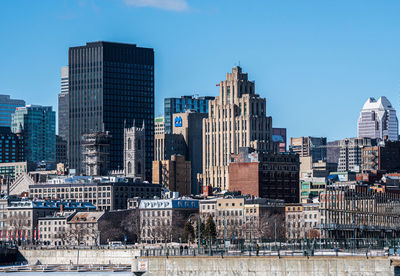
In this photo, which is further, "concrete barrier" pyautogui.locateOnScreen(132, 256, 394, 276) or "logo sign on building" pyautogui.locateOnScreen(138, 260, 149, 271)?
"logo sign on building" pyautogui.locateOnScreen(138, 260, 149, 271)

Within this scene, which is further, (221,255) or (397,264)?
(221,255)

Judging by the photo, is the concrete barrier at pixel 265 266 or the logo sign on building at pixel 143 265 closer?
the concrete barrier at pixel 265 266

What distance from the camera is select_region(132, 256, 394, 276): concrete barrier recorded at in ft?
403

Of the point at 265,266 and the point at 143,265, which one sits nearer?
the point at 265,266

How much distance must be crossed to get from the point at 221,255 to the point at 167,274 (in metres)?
6.96

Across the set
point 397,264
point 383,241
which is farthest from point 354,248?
point 397,264

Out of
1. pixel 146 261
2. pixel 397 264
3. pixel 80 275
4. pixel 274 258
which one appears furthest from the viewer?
pixel 80 275

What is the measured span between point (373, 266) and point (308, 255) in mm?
8413

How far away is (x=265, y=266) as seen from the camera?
129 metres

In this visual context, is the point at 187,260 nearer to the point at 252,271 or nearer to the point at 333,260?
the point at 252,271

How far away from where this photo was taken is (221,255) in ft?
441

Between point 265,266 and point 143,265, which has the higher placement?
point 265,266

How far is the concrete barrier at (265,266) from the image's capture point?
403ft

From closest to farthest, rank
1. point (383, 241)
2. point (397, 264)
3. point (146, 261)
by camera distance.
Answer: point (397, 264) < point (146, 261) < point (383, 241)
